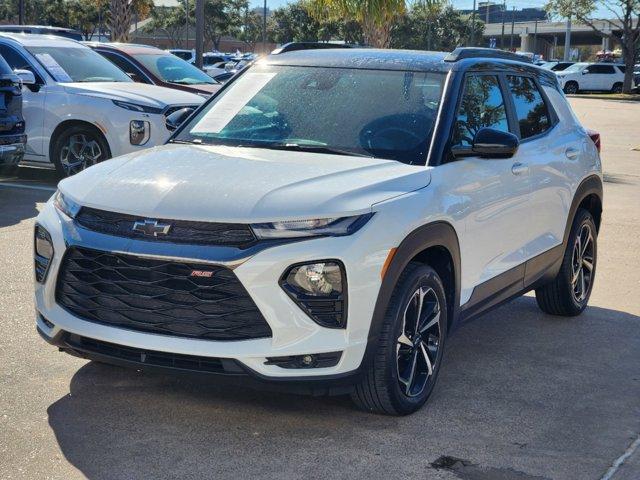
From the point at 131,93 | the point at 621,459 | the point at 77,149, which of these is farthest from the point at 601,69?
the point at 621,459

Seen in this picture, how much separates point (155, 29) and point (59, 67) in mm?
86093

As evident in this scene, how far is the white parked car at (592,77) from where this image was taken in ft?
177

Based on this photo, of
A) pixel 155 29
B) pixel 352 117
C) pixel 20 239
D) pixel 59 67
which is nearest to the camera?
pixel 352 117

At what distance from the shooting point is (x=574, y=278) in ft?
23.1

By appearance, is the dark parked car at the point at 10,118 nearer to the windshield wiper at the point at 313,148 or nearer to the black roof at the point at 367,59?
the black roof at the point at 367,59

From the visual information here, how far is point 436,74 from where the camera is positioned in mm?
5617

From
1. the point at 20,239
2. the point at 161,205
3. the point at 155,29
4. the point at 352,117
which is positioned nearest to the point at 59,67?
the point at 20,239

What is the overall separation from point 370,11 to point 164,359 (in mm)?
15297

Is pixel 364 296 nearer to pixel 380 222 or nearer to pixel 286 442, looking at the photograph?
pixel 380 222

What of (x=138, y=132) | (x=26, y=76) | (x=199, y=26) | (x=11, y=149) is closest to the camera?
(x=11, y=149)

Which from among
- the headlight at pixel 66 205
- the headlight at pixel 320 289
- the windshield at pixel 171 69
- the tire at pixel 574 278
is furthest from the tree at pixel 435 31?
the headlight at pixel 320 289

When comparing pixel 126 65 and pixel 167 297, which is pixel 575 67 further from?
pixel 167 297

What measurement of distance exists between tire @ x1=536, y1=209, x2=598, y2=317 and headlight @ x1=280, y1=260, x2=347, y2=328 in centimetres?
293

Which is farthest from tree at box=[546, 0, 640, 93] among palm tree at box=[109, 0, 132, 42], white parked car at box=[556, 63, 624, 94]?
palm tree at box=[109, 0, 132, 42]
